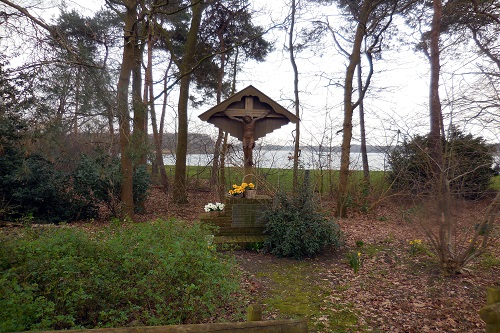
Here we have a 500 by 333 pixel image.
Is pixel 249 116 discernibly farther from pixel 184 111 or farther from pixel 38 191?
pixel 184 111

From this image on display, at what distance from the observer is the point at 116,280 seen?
3350mm

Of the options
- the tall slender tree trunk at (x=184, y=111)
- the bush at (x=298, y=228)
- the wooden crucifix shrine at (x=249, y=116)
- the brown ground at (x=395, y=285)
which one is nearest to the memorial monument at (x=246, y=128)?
the wooden crucifix shrine at (x=249, y=116)

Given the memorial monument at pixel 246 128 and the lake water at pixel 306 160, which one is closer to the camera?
the memorial monument at pixel 246 128

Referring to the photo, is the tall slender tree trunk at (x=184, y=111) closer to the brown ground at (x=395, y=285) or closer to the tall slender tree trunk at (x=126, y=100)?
the tall slender tree trunk at (x=126, y=100)

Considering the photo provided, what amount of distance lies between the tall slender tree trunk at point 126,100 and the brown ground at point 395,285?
462 centimetres

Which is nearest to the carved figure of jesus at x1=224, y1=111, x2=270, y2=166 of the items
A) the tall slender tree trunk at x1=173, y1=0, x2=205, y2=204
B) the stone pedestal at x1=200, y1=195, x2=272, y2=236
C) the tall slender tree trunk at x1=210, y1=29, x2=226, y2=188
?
the stone pedestal at x1=200, y1=195, x2=272, y2=236

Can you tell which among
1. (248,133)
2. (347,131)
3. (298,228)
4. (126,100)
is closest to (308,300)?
(298,228)

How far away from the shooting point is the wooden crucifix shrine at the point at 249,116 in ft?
Result: 26.3

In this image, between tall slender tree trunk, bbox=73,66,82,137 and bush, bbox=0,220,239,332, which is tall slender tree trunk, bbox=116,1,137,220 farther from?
bush, bbox=0,220,239,332

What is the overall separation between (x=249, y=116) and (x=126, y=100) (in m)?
3.34

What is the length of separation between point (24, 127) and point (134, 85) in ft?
22.0

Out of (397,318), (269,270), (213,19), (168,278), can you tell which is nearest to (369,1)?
(213,19)

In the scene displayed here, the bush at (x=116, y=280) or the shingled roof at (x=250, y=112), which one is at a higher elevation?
the shingled roof at (x=250, y=112)

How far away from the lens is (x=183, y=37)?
49.9 ft
